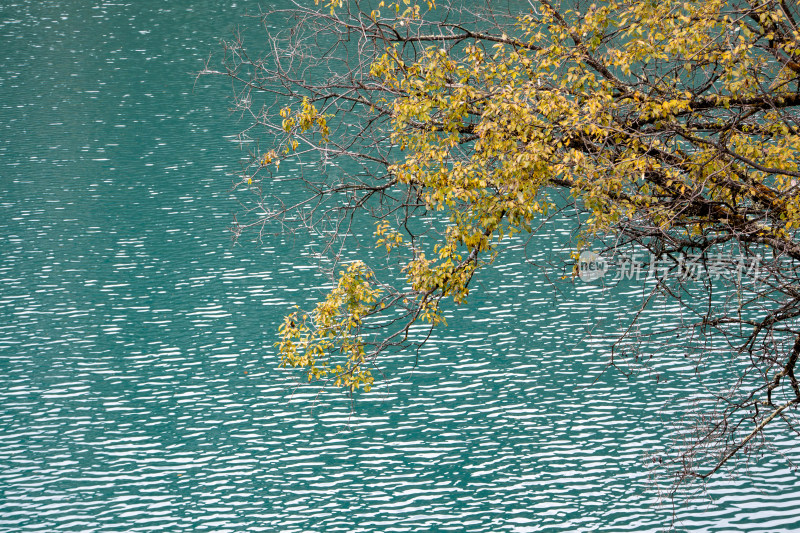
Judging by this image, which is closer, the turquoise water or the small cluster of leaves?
the small cluster of leaves

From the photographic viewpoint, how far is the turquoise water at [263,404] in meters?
19.3

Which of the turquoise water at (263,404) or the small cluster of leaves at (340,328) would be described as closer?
the small cluster of leaves at (340,328)

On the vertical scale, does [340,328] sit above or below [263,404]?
above

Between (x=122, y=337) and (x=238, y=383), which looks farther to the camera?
(x=122, y=337)

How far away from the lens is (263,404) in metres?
24.1

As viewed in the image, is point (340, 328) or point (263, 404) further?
point (263, 404)

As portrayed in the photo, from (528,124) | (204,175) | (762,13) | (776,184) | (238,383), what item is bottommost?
(238,383)

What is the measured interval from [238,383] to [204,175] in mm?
18399

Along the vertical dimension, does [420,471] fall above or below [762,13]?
below

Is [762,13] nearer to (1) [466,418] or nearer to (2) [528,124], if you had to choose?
(2) [528,124]

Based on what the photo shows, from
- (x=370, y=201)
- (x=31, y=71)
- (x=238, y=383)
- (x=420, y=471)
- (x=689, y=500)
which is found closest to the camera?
(x=689, y=500)

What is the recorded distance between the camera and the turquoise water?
19.3m

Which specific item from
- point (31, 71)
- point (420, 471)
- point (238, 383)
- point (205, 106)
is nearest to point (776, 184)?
point (420, 471)

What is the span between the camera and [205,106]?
→ 52.0 m
